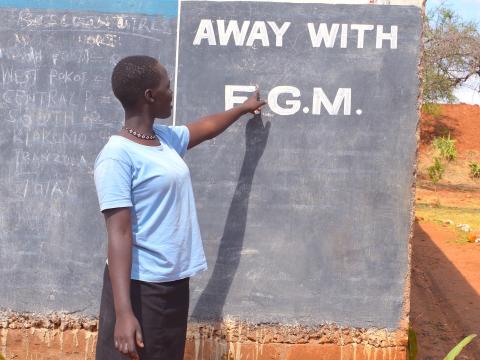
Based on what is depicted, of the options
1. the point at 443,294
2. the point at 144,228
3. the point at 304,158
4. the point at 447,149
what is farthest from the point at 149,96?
the point at 447,149

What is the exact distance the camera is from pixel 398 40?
147 inches

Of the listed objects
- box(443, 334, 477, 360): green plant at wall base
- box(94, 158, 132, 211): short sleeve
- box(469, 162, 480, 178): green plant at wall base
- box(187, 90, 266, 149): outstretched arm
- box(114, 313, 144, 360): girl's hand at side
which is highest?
box(469, 162, 480, 178): green plant at wall base

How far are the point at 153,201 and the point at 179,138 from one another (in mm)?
599

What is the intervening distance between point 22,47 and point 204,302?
169 centimetres

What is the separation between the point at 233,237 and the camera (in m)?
3.88

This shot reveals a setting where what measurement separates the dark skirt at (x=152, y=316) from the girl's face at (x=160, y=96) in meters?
0.64

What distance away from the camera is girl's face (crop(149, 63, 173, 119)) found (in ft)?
8.73

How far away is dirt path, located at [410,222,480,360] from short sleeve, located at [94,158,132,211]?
344 centimetres

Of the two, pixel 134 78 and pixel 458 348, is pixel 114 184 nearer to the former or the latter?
pixel 134 78

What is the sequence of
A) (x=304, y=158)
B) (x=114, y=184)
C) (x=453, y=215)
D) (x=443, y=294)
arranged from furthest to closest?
(x=453, y=215) < (x=443, y=294) < (x=304, y=158) < (x=114, y=184)

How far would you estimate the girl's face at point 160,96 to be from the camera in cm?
266

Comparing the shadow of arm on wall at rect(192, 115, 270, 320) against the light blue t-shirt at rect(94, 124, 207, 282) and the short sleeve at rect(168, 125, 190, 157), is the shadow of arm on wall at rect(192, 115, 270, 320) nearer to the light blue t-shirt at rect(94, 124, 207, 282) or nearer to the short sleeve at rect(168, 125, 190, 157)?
the short sleeve at rect(168, 125, 190, 157)

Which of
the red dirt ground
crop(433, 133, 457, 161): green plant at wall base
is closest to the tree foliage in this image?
crop(433, 133, 457, 161): green plant at wall base

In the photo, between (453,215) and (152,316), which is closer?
(152,316)
